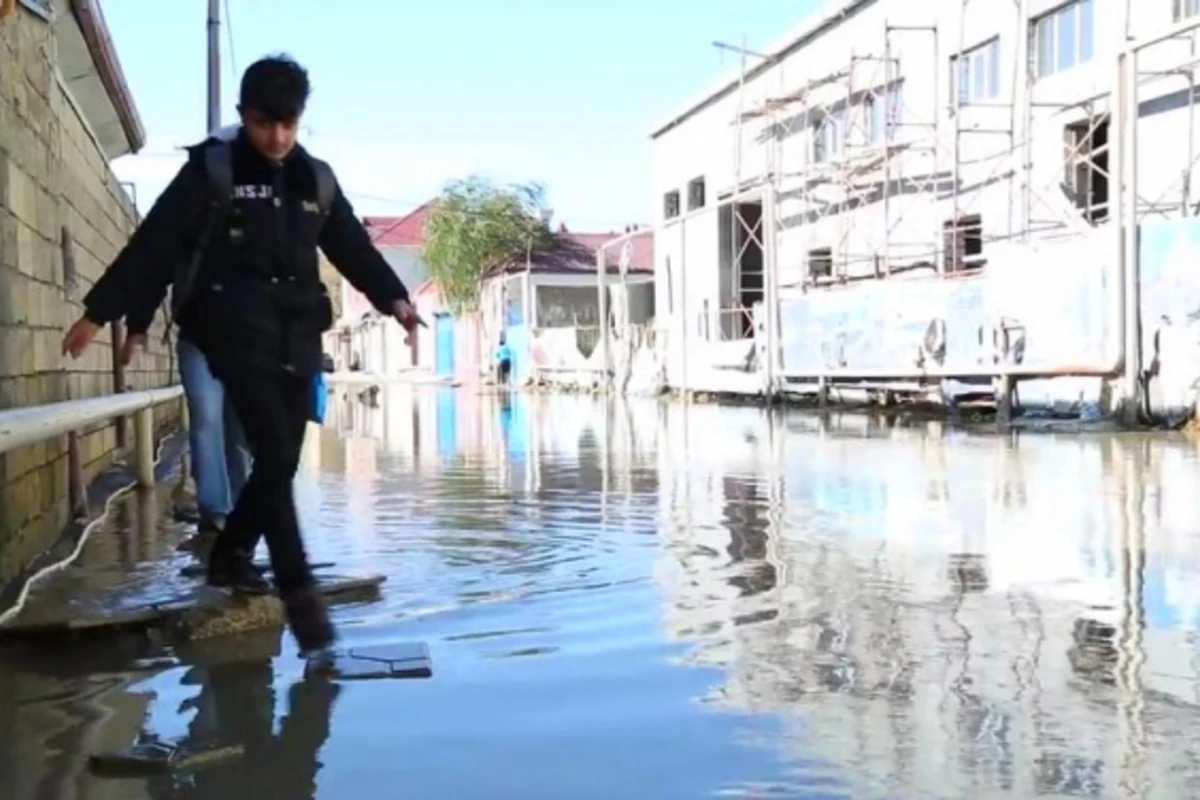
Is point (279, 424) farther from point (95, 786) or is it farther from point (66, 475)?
point (66, 475)

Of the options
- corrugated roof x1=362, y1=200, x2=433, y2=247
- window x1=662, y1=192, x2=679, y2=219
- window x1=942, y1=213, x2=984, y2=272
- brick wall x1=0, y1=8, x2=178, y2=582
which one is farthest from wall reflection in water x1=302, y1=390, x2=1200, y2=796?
corrugated roof x1=362, y1=200, x2=433, y2=247

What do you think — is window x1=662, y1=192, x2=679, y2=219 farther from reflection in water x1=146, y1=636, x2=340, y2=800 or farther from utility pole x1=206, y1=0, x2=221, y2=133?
reflection in water x1=146, y1=636, x2=340, y2=800

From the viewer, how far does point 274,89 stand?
4.09 m

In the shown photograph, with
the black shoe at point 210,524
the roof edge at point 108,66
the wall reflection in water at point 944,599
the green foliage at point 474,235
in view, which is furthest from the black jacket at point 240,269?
the green foliage at point 474,235

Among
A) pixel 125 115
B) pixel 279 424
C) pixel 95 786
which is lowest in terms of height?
pixel 95 786

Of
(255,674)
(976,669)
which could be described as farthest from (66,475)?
(976,669)

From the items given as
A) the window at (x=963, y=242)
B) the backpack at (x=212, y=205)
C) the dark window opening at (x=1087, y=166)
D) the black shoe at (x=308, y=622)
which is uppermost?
the dark window opening at (x=1087, y=166)

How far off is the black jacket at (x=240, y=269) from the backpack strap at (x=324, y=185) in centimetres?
3

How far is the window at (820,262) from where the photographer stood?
30531 mm

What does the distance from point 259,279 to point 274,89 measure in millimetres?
512

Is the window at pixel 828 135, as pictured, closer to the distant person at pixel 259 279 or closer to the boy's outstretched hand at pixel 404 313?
the boy's outstretched hand at pixel 404 313

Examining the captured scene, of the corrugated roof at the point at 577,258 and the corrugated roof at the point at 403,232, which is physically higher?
the corrugated roof at the point at 403,232

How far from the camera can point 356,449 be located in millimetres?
14234

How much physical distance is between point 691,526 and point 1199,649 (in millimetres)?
3355
